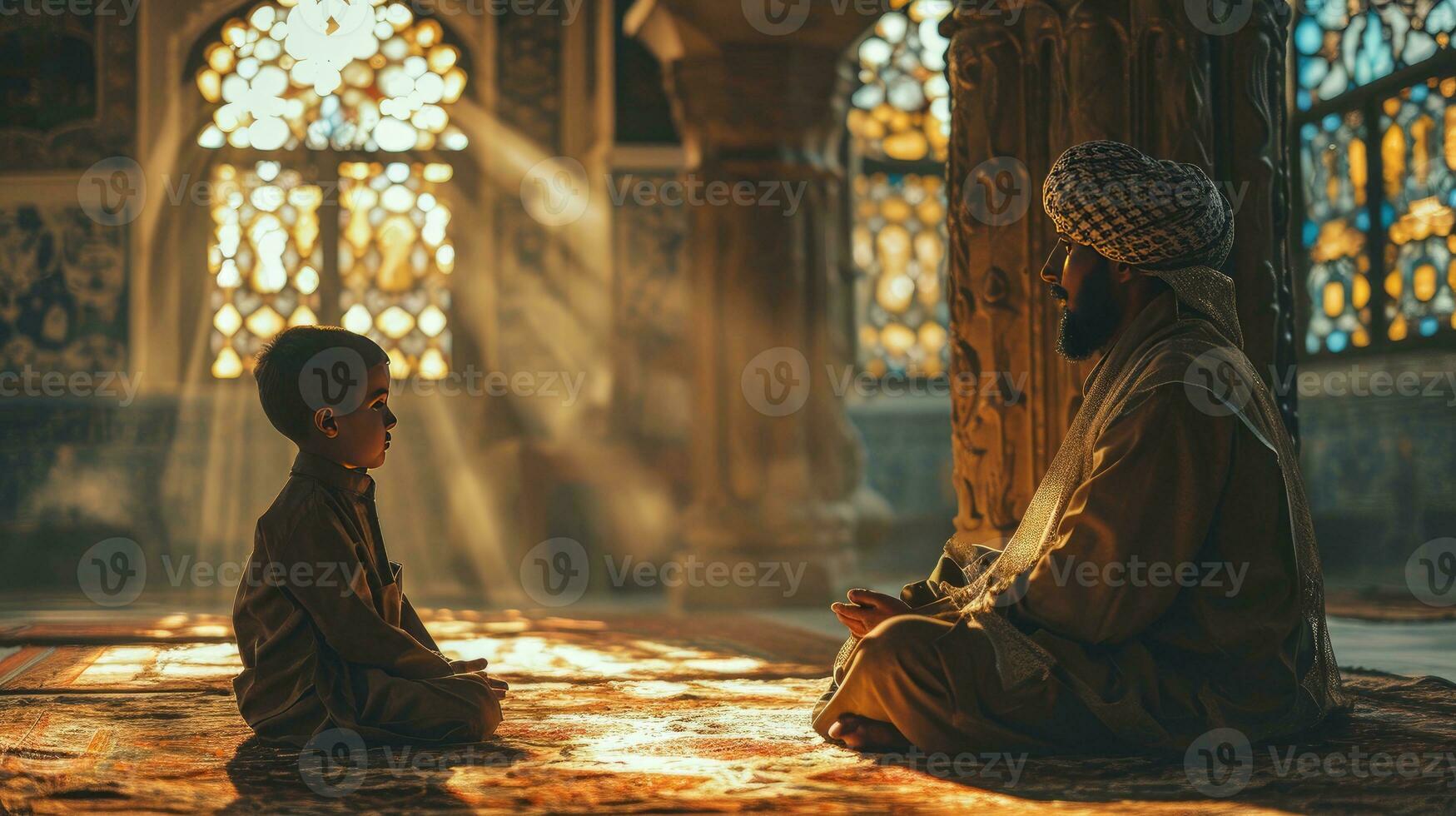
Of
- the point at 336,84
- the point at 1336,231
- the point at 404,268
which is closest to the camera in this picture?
the point at 1336,231

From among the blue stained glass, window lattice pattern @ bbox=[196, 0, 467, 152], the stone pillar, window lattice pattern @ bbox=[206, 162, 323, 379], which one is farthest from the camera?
window lattice pattern @ bbox=[196, 0, 467, 152]

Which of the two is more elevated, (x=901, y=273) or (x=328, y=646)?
(x=901, y=273)

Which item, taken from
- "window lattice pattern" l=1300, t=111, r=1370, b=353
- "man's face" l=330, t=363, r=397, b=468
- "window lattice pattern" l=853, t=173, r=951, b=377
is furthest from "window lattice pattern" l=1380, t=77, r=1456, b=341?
"man's face" l=330, t=363, r=397, b=468

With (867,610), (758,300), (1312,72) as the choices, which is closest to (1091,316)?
(867,610)

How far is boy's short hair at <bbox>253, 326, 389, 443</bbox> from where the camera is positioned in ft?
9.07

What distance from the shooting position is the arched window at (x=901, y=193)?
8.93 meters

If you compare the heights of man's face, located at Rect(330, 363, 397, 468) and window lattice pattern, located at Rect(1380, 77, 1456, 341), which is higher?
window lattice pattern, located at Rect(1380, 77, 1456, 341)

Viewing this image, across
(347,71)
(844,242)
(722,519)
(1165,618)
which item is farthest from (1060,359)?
(347,71)

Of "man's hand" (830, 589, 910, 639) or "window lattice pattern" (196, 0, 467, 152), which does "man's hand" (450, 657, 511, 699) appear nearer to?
"man's hand" (830, 589, 910, 639)

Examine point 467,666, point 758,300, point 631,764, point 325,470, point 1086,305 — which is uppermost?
point 758,300

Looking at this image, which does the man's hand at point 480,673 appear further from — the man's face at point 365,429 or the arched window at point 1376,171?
the arched window at point 1376,171

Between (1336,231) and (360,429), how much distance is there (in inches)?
256

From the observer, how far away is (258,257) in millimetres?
8617

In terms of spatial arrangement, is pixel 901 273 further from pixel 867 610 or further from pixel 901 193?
pixel 867 610
